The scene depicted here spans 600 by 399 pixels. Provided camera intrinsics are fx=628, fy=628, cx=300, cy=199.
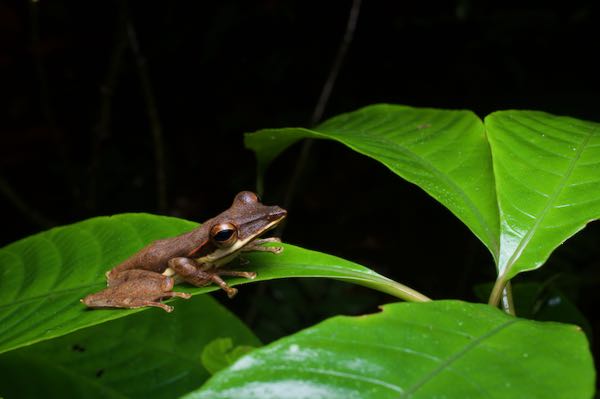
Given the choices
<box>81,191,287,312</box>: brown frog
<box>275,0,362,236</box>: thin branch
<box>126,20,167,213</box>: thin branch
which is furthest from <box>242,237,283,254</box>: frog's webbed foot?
<box>126,20,167,213</box>: thin branch

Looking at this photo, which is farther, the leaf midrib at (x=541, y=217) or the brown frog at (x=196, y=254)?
the brown frog at (x=196, y=254)

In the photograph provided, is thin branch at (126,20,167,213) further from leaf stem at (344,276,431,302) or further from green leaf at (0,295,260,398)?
leaf stem at (344,276,431,302)

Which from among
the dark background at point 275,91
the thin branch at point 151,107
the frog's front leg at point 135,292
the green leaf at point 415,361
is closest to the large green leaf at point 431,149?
the green leaf at point 415,361

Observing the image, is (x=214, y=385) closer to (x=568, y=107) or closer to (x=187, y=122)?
(x=568, y=107)

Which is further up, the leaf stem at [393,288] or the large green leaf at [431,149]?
the large green leaf at [431,149]

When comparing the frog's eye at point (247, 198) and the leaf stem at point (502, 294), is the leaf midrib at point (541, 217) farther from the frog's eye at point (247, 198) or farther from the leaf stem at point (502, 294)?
the frog's eye at point (247, 198)

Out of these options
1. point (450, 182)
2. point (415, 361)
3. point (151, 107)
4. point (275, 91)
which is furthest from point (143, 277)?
point (275, 91)

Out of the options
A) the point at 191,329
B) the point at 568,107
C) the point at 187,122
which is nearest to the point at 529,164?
the point at 191,329

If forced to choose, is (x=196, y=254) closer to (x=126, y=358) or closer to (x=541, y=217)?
(x=126, y=358)
